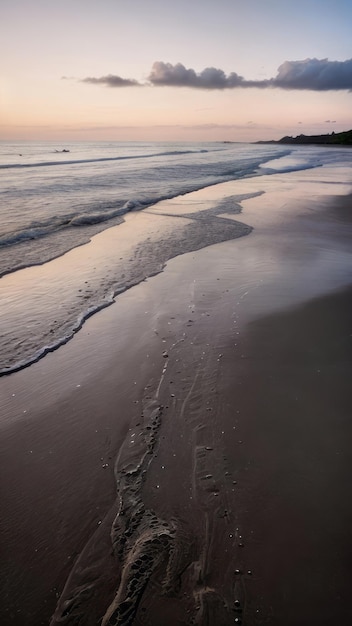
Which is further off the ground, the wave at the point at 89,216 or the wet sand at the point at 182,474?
the wave at the point at 89,216

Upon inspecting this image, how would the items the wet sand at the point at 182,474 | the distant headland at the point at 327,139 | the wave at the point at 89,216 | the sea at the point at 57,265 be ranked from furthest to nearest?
1. the distant headland at the point at 327,139
2. the wave at the point at 89,216
3. the sea at the point at 57,265
4. the wet sand at the point at 182,474

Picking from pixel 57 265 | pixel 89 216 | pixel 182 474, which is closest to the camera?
pixel 182 474

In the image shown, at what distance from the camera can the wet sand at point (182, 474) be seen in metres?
2.16

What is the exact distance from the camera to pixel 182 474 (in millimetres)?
2936

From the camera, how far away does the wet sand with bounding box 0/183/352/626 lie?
216 centimetres

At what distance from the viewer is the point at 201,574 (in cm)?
225

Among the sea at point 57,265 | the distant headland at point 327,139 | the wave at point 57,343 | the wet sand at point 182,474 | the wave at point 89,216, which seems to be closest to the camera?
the wet sand at point 182,474

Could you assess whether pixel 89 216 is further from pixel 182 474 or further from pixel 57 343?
pixel 182 474

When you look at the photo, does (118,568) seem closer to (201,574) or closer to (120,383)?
(201,574)

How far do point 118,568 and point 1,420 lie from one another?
1.90m

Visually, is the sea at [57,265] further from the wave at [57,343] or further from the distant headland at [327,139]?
the distant headland at [327,139]

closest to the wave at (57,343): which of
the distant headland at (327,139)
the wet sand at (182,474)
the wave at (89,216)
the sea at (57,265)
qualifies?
the sea at (57,265)

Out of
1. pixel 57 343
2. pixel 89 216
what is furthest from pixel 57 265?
pixel 89 216

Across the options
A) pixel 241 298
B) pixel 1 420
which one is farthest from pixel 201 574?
pixel 241 298
